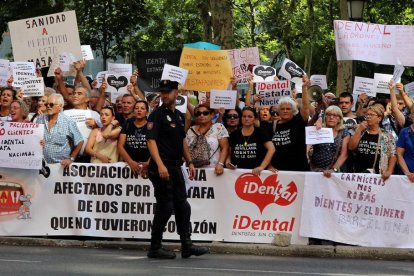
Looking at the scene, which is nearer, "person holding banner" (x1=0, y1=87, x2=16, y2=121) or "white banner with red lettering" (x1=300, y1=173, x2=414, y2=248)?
"white banner with red lettering" (x1=300, y1=173, x2=414, y2=248)

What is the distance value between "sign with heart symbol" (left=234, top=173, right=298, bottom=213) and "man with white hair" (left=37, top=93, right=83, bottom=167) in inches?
83.7

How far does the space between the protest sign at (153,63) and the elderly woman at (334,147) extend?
12.5ft

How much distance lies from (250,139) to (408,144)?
1919 millimetres

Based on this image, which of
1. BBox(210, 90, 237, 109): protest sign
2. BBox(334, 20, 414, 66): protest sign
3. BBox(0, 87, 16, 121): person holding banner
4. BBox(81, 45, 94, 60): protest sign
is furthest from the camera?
BBox(81, 45, 94, 60): protest sign

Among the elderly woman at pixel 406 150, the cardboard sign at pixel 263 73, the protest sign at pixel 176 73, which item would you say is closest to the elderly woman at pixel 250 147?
the protest sign at pixel 176 73

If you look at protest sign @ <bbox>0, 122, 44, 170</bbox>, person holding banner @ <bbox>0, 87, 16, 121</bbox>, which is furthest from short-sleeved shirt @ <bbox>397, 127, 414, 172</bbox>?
person holding banner @ <bbox>0, 87, 16, 121</bbox>

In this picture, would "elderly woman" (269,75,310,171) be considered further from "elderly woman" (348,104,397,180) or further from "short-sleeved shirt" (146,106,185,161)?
"short-sleeved shirt" (146,106,185,161)

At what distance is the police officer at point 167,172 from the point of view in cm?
1234

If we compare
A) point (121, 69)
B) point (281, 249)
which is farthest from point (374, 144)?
point (121, 69)

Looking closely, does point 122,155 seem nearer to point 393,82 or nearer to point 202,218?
point 202,218

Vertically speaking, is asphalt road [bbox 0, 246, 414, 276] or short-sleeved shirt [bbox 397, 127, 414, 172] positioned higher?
short-sleeved shirt [bbox 397, 127, 414, 172]

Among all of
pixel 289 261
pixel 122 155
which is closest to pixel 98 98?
pixel 122 155

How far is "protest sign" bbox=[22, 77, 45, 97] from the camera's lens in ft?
51.2

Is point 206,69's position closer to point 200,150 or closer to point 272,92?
point 272,92
